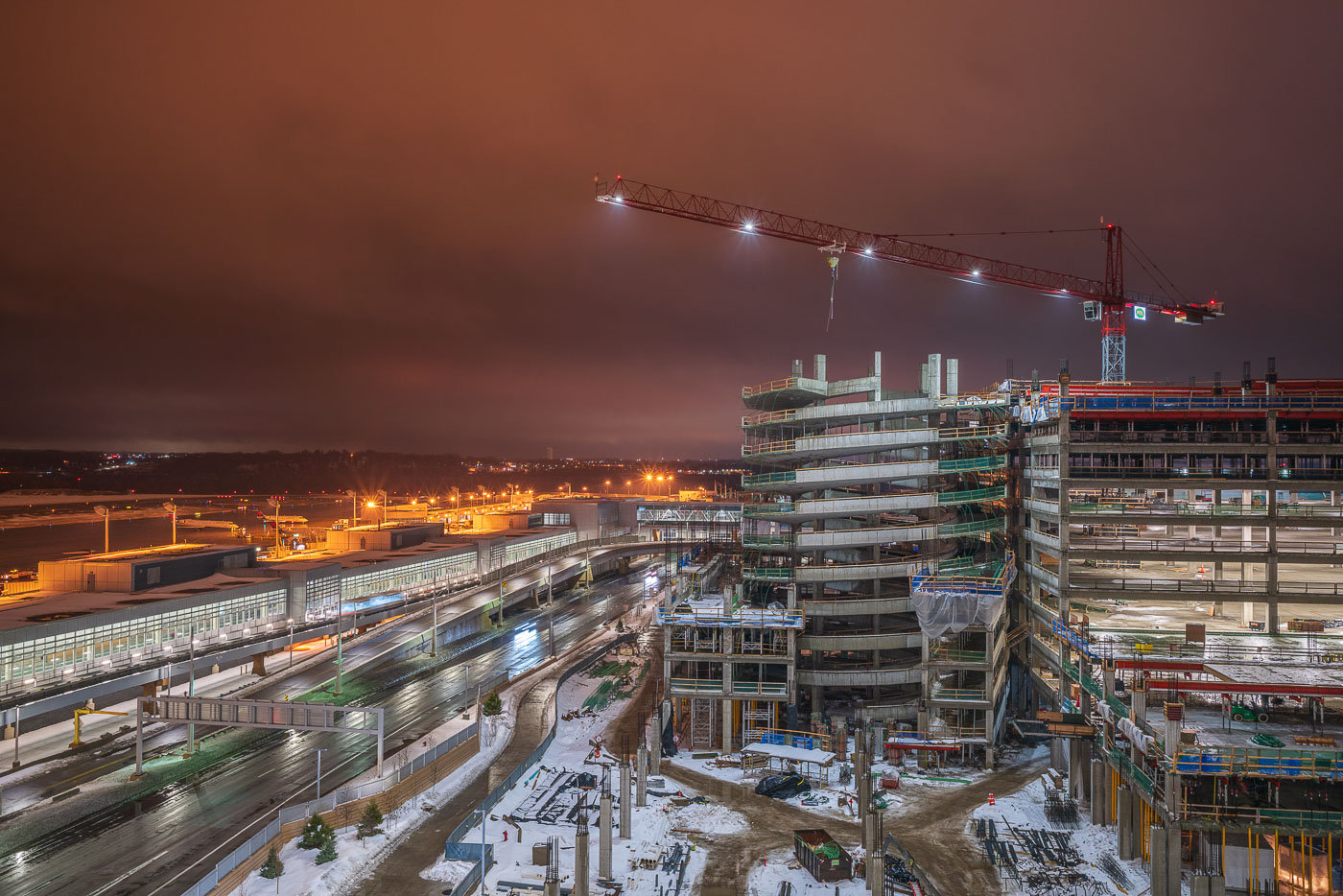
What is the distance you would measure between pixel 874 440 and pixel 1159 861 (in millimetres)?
27947

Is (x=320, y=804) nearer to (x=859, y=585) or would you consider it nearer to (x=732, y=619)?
(x=732, y=619)

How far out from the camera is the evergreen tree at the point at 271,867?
28.1 m

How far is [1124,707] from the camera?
31781 millimetres

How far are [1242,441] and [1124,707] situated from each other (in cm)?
2658

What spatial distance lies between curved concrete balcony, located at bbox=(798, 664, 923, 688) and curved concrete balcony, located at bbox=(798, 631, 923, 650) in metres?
1.39

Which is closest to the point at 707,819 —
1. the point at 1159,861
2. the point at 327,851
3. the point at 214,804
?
the point at 327,851

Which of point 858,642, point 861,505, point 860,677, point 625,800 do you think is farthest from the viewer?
point 861,505

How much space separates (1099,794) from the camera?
3378cm

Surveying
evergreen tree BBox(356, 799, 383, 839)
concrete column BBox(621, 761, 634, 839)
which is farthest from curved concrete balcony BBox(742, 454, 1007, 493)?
evergreen tree BBox(356, 799, 383, 839)

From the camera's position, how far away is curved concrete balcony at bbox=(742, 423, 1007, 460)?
1965 inches

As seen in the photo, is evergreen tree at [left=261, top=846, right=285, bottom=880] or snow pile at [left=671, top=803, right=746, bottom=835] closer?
evergreen tree at [left=261, top=846, right=285, bottom=880]

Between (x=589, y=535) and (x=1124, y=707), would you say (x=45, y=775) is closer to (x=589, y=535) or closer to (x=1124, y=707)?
(x=1124, y=707)

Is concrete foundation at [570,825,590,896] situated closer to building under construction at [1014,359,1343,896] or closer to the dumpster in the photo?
the dumpster

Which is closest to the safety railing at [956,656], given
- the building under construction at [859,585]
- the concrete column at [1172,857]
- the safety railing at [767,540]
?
the building under construction at [859,585]
